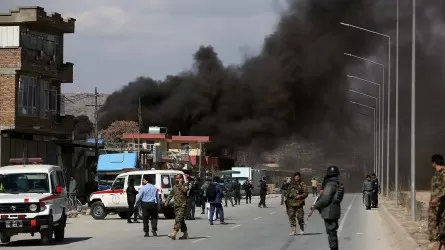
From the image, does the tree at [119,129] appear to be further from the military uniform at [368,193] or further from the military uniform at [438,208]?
the military uniform at [438,208]

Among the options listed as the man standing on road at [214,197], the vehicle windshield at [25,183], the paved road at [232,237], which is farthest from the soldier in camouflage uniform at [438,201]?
the man standing on road at [214,197]

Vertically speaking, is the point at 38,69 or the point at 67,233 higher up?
the point at 38,69

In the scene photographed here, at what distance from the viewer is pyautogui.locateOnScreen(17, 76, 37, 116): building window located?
137 feet

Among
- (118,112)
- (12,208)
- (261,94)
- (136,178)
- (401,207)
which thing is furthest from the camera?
(118,112)

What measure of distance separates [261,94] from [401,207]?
47091 mm

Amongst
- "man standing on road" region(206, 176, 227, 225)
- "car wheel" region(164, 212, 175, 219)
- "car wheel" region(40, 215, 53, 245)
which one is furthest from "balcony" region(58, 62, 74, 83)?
"car wheel" region(40, 215, 53, 245)

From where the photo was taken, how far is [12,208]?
18859mm

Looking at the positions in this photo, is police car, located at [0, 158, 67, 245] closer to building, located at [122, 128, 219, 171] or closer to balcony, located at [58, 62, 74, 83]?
balcony, located at [58, 62, 74, 83]

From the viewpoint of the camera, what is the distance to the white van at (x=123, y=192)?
1259 inches

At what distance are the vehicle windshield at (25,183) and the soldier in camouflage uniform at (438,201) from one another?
407 inches

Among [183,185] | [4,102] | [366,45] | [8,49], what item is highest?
[366,45]

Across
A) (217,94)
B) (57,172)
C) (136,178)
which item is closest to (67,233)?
(57,172)

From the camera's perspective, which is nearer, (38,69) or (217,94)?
(38,69)

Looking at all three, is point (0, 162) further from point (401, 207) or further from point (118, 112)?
point (118, 112)
